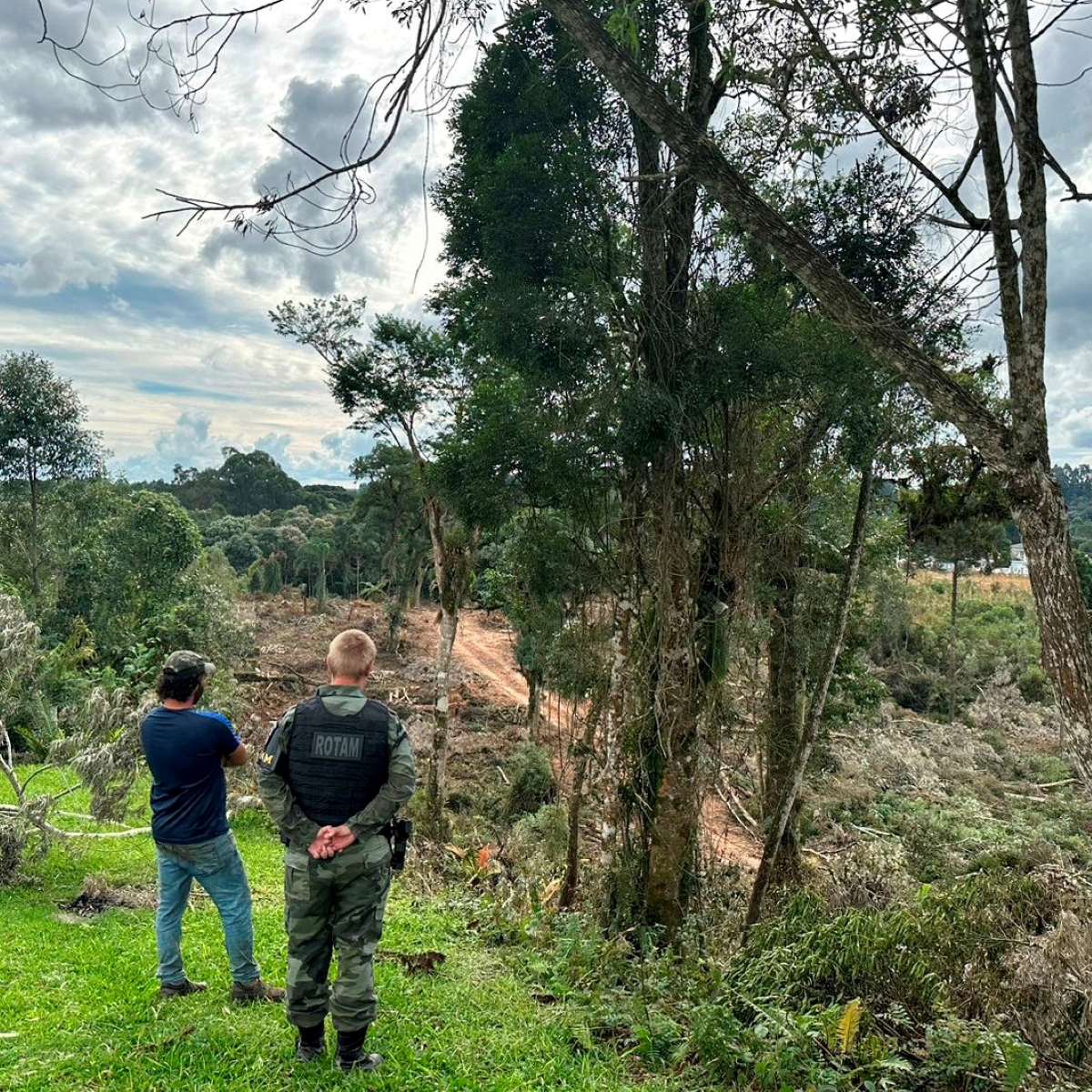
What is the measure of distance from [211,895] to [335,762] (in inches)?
45.6

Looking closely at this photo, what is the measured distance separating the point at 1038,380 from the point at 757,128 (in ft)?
14.7

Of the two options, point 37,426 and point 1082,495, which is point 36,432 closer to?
point 37,426

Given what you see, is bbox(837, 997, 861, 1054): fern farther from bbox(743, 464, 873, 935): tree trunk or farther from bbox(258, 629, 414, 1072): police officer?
bbox(743, 464, 873, 935): tree trunk

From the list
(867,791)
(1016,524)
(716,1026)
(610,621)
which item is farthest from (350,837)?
(867,791)

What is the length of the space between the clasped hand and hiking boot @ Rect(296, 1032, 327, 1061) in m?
0.78

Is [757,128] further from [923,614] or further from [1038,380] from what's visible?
[923,614]

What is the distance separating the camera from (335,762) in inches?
122

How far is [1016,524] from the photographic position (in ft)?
10.4

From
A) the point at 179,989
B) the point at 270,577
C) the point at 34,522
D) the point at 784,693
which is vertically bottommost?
the point at 179,989

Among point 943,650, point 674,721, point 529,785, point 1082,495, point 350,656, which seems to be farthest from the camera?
point 1082,495

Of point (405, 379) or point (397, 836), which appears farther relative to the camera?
point (405, 379)

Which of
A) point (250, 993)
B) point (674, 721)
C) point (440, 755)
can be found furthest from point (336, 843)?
point (440, 755)

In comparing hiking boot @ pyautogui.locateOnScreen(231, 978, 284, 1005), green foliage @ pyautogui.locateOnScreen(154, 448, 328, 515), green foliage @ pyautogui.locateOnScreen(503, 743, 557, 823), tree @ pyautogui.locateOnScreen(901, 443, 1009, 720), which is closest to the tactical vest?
hiking boot @ pyautogui.locateOnScreen(231, 978, 284, 1005)

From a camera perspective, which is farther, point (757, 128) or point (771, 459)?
point (771, 459)
